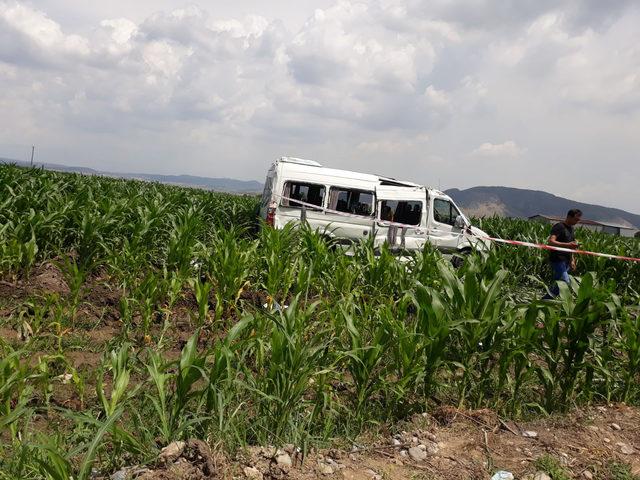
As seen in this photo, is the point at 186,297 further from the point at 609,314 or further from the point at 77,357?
the point at 609,314

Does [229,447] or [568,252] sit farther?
[568,252]

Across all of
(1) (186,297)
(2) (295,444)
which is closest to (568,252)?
(1) (186,297)

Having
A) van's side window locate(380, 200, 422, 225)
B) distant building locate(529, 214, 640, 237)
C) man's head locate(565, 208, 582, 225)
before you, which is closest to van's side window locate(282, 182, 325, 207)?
van's side window locate(380, 200, 422, 225)

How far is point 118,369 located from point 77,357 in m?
1.97

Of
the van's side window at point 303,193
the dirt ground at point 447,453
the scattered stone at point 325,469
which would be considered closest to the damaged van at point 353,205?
the van's side window at point 303,193

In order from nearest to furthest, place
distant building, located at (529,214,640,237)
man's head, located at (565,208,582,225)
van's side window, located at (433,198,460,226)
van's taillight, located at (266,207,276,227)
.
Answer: man's head, located at (565,208,582,225) < van's taillight, located at (266,207,276,227) < van's side window, located at (433,198,460,226) < distant building, located at (529,214,640,237)

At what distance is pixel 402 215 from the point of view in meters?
11.1

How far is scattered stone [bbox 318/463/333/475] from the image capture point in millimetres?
2791

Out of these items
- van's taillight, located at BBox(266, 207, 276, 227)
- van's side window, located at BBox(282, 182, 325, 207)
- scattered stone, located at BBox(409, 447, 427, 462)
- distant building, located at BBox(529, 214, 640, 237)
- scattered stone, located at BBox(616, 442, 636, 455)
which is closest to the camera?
scattered stone, located at BBox(409, 447, 427, 462)

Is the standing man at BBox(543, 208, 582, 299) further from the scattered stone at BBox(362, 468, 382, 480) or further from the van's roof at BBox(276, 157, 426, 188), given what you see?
the scattered stone at BBox(362, 468, 382, 480)

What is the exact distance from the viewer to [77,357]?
4.73 m

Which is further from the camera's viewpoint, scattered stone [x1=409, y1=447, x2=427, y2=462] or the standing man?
the standing man

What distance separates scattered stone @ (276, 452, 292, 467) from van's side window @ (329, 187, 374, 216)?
8.42 m

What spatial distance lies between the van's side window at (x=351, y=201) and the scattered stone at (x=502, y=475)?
8254 mm
